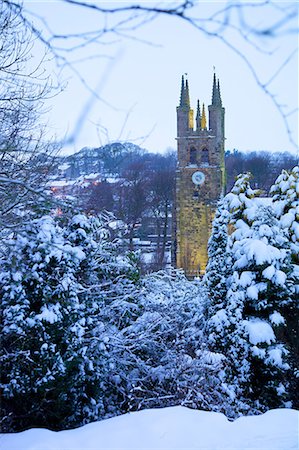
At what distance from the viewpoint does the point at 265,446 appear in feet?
10.2

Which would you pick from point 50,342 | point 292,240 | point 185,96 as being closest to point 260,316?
point 292,240

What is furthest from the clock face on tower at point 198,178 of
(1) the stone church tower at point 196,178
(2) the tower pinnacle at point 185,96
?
(2) the tower pinnacle at point 185,96

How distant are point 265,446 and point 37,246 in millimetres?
3360

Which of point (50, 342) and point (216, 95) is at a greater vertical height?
point (216, 95)

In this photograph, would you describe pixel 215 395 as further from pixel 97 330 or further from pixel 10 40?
pixel 10 40

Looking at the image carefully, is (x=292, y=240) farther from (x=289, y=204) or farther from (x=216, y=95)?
(x=216, y=95)

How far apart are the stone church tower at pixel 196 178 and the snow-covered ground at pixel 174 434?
18.3 metres

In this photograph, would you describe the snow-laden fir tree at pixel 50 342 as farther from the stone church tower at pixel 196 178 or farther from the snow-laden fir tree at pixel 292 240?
the stone church tower at pixel 196 178

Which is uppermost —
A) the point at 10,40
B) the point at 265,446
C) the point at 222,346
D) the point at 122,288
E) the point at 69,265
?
the point at 10,40

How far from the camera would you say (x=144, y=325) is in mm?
7066

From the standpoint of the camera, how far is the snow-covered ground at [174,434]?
3.24 meters

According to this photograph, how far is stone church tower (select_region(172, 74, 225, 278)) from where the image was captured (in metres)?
22.3

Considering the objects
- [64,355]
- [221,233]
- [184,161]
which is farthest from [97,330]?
[184,161]

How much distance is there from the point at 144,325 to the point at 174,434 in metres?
3.63
